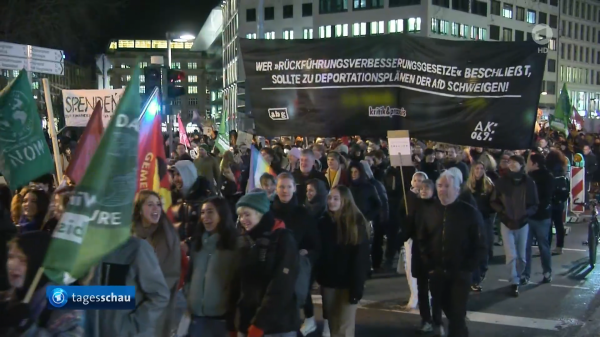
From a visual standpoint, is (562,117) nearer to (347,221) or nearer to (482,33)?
(347,221)

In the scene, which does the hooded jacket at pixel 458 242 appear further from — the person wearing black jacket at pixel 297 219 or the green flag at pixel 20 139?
the green flag at pixel 20 139

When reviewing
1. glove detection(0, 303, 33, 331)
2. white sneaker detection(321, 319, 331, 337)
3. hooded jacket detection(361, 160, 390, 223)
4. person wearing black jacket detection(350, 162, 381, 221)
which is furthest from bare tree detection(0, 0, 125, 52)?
glove detection(0, 303, 33, 331)

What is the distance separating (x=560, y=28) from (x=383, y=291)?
284ft

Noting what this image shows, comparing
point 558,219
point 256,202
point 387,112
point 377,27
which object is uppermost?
point 377,27

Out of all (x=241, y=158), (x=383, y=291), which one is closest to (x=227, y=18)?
(x=241, y=158)

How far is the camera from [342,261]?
5.89m

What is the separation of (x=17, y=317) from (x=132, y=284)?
2.23 ft

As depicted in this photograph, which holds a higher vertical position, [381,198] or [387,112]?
[387,112]

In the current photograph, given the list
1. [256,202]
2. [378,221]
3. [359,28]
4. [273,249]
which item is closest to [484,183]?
[378,221]

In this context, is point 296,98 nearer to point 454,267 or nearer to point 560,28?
point 454,267

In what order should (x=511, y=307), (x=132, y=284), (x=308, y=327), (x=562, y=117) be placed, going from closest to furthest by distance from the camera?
(x=132, y=284) < (x=308, y=327) < (x=511, y=307) < (x=562, y=117)

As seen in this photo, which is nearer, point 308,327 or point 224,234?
point 224,234

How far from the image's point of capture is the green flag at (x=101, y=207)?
3.21 meters

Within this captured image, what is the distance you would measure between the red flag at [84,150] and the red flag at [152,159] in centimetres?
43
